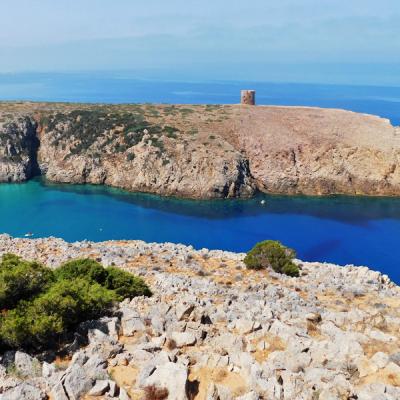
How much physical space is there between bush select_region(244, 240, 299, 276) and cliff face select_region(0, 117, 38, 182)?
49237 millimetres

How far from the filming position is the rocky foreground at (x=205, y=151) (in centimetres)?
6103

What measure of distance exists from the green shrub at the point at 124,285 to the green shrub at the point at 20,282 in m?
2.42

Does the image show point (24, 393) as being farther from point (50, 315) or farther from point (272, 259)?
point (272, 259)

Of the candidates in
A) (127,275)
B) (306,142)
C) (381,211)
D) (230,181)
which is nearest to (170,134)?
(230,181)

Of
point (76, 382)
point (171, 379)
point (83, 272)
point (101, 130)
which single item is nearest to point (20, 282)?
point (83, 272)

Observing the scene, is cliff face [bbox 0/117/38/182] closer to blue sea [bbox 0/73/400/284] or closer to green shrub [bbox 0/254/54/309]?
blue sea [bbox 0/73/400/284]

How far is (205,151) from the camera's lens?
63.0m

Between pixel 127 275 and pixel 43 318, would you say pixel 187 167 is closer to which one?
pixel 127 275

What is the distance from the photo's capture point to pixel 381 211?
5353 centimetres

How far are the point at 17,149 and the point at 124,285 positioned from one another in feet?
189

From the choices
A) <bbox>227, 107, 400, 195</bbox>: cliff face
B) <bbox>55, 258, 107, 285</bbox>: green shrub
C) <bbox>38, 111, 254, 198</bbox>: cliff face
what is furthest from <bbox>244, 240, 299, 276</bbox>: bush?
<bbox>227, 107, 400, 195</bbox>: cliff face

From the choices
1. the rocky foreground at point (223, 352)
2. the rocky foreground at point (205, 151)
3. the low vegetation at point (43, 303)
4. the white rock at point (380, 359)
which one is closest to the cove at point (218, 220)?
the rocky foreground at point (205, 151)

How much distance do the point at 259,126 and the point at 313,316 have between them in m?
59.1

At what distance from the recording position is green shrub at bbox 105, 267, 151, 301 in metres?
16.3
